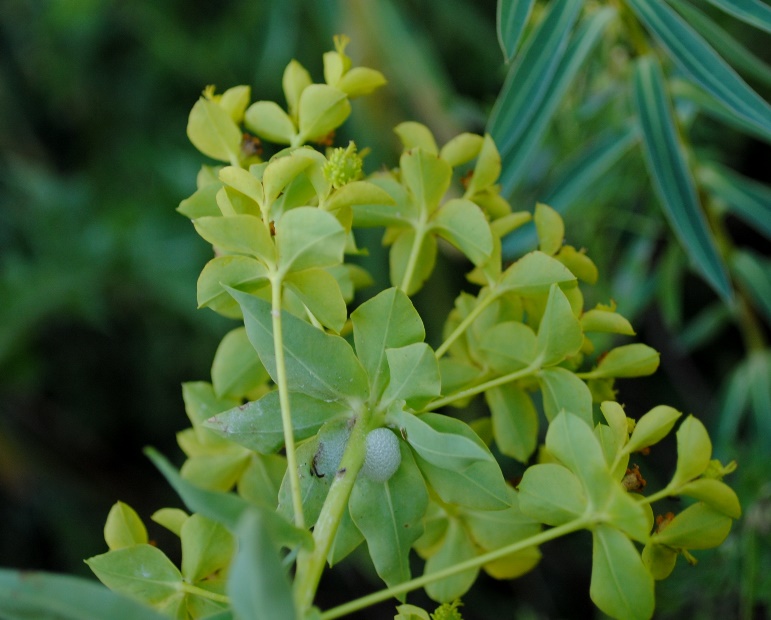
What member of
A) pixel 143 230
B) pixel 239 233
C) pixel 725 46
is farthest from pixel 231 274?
pixel 143 230

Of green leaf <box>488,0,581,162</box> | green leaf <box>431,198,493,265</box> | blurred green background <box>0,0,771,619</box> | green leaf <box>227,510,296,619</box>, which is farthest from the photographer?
blurred green background <box>0,0,771,619</box>

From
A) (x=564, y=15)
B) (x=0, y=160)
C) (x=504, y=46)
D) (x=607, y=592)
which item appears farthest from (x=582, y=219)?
(x=0, y=160)

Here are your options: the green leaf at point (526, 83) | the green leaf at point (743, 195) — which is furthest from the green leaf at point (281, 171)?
the green leaf at point (743, 195)

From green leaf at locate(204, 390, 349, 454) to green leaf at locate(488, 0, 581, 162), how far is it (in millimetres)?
398

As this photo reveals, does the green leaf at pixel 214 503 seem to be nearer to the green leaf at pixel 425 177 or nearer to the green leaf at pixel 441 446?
the green leaf at pixel 441 446

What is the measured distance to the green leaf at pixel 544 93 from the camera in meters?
0.76

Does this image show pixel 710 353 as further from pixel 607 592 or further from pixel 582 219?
pixel 607 592

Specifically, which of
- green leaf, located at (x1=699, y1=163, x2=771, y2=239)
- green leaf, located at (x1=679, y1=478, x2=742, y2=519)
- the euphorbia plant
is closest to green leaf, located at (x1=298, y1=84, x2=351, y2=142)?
the euphorbia plant

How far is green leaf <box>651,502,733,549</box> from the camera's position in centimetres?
45

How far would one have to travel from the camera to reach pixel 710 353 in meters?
1.53

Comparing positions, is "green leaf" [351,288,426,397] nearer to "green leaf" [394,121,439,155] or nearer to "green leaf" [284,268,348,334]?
"green leaf" [284,268,348,334]

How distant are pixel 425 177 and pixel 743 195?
2.04ft

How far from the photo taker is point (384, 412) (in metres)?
0.45

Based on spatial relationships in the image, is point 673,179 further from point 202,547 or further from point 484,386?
point 202,547
